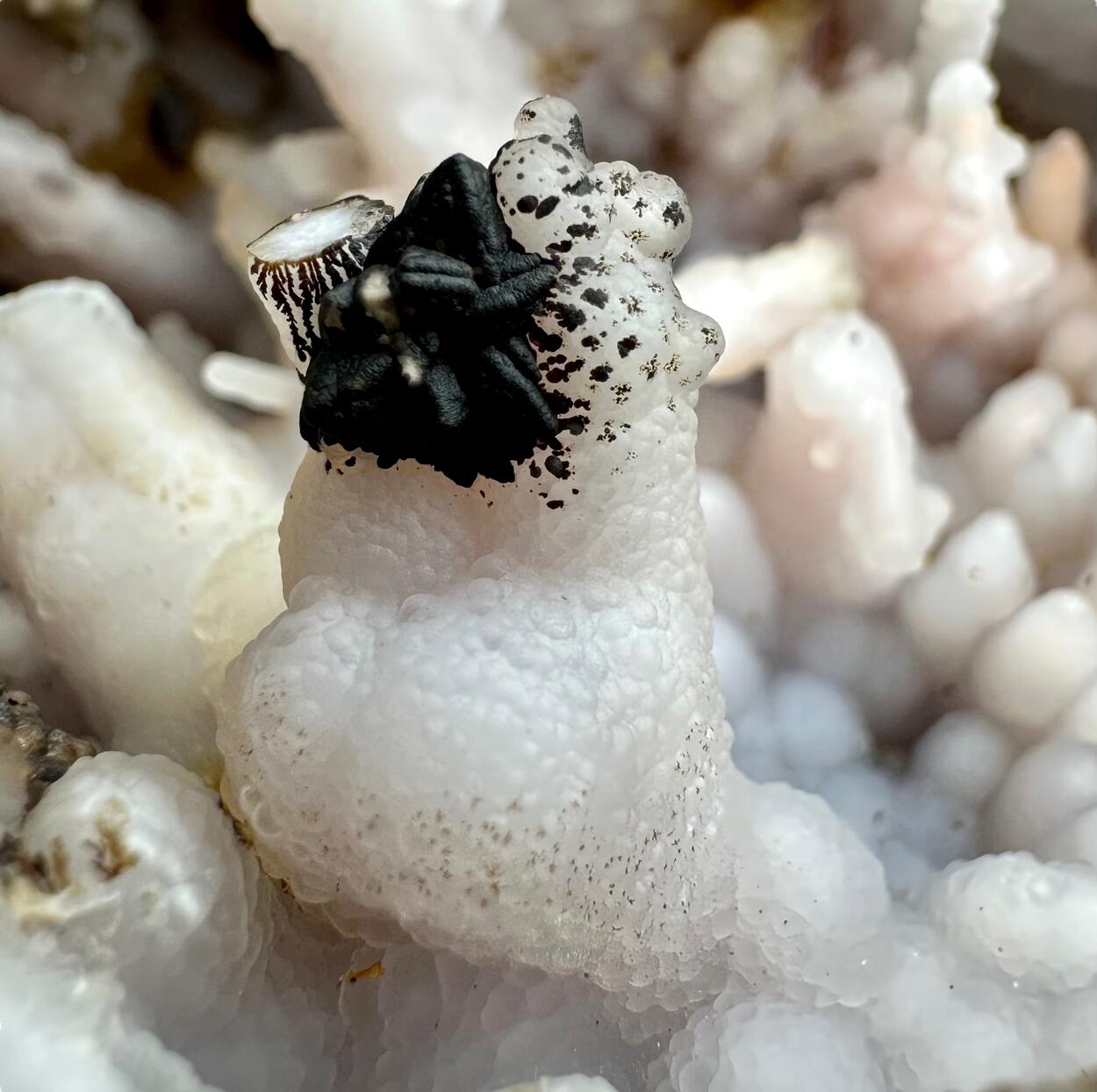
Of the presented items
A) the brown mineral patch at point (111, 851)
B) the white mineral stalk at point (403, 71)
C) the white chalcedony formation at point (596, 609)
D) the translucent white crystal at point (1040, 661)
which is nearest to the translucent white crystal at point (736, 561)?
the white chalcedony formation at point (596, 609)

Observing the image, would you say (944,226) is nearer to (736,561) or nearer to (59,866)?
(736,561)

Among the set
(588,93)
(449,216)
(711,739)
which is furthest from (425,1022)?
(588,93)

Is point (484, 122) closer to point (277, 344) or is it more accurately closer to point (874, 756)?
point (277, 344)

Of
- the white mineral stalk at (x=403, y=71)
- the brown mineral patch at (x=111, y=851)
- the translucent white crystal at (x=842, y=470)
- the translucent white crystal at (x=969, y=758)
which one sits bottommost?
the translucent white crystal at (x=969, y=758)

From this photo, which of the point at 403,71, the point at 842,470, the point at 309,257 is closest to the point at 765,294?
the point at 842,470

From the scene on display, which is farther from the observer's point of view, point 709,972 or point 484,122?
point 484,122

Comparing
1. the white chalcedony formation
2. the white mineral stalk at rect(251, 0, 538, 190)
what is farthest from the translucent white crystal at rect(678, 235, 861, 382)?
the white mineral stalk at rect(251, 0, 538, 190)

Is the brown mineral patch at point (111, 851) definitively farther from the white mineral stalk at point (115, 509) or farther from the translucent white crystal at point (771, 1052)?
the translucent white crystal at point (771, 1052)
